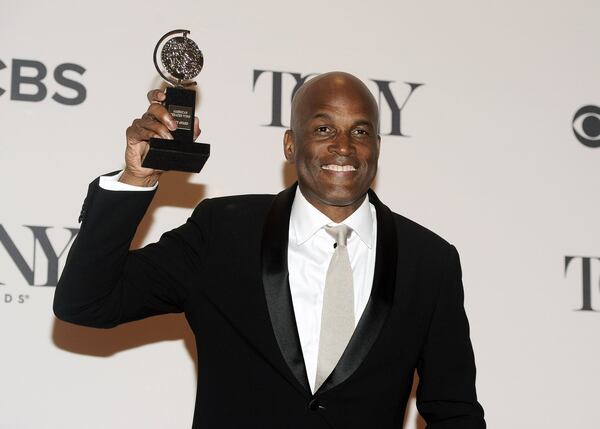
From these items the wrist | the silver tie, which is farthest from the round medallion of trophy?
the silver tie

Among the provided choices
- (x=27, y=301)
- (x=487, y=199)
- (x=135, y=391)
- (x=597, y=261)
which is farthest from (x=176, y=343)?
(x=597, y=261)

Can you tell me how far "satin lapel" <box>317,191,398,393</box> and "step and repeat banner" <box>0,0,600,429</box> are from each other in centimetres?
86

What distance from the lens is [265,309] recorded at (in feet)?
6.67

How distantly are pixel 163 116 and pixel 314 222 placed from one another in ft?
1.62

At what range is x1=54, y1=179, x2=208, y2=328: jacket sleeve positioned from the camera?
182 centimetres

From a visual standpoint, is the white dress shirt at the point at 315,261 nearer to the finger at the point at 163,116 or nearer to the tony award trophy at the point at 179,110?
the tony award trophy at the point at 179,110

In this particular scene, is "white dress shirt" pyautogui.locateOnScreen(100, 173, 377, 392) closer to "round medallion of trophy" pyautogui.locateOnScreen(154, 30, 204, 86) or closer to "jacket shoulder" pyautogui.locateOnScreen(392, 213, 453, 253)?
"jacket shoulder" pyautogui.locateOnScreen(392, 213, 453, 253)

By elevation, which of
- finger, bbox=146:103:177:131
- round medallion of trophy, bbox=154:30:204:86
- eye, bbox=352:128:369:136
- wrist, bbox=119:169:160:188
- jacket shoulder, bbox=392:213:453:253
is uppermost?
round medallion of trophy, bbox=154:30:204:86

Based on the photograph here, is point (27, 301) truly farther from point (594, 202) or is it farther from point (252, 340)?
point (594, 202)

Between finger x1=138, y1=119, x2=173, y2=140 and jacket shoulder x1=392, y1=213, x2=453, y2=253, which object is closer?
finger x1=138, y1=119, x2=173, y2=140

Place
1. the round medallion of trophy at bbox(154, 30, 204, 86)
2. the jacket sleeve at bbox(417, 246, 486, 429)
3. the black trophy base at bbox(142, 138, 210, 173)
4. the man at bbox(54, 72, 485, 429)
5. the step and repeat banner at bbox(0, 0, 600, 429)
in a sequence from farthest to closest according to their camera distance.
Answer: the step and repeat banner at bbox(0, 0, 600, 429), the jacket sleeve at bbox(417, 246, 486, 429), the round medallion of trophy at bbox(154, 30, 204, 86), the man at bbox(54, 72, 485, 429), the black trophy base at bbox(142, 138, 210, 173)

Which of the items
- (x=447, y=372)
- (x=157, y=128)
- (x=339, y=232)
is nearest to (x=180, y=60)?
(x=157, y=128)

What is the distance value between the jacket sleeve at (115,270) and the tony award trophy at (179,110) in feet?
0.30

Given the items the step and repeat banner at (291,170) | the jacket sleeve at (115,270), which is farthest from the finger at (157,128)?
the step and repeat banner at (291,170)
